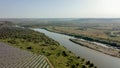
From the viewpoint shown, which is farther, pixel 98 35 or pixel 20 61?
pixel 98 35

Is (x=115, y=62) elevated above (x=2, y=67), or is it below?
below

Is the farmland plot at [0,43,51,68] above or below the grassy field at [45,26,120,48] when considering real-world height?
above

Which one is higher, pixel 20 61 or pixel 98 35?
pixel 20 61

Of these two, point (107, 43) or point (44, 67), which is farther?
point (107, 43)

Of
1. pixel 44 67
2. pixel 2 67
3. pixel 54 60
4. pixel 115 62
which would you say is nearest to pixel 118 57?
pixel 115 62

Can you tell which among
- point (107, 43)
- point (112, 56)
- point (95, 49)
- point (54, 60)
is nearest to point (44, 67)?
point (54, 60)

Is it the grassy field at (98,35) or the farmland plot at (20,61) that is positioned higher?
the farmland plot at (20,61)

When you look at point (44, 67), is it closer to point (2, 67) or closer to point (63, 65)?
point (63, 65)

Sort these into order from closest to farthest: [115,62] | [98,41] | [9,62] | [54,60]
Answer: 1. [9,62]
2. [54,60]
3. [115,62]
4. [98,41]

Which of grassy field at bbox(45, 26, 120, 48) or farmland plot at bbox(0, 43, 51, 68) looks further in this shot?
grassy field at bbox(45, 26, 120, 48)

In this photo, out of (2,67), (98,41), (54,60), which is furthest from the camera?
(98,41)

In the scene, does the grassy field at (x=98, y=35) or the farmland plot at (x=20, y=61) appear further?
the grassy field at (x=98, y=35)
